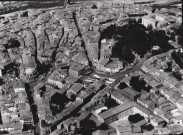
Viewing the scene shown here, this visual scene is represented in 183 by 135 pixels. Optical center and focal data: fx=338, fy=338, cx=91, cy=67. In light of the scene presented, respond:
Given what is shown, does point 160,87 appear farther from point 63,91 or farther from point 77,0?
point 77,0

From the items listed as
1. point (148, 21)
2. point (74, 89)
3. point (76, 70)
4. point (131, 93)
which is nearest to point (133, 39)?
point (148, 21)

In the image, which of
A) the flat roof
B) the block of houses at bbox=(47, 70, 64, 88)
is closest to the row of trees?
the block of houses at bbox=(47, 70, 64, 88)

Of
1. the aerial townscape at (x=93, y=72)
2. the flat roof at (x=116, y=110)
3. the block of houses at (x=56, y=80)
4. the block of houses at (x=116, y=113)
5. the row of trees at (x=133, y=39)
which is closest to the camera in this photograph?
the aerial townscape at (x=93, y=72)

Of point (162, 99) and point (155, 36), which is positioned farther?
point (155, 36)

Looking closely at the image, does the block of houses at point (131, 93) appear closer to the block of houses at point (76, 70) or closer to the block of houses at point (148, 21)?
the block of houses at point (76, 70)

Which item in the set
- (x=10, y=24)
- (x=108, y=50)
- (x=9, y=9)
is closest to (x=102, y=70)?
(x=108, y=50)

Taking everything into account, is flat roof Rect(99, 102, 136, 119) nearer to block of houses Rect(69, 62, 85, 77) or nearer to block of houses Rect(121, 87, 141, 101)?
block of houses Rect(121, 87, 141, 101)

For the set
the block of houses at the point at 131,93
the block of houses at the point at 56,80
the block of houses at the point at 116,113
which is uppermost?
the block of houses at the point at 56,80

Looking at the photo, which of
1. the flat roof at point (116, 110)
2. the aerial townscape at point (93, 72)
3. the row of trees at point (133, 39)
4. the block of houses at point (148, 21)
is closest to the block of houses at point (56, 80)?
the aerial townscape at point (93, 72)

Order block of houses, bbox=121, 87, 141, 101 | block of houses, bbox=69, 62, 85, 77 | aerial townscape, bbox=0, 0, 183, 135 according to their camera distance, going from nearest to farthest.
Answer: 1. aerial townscape, bbox=0, 0, 183, 135
2. block of houses, bbox=121, 87, 141, 101
3. block of houses, bbox=69, 62, 85, 77
